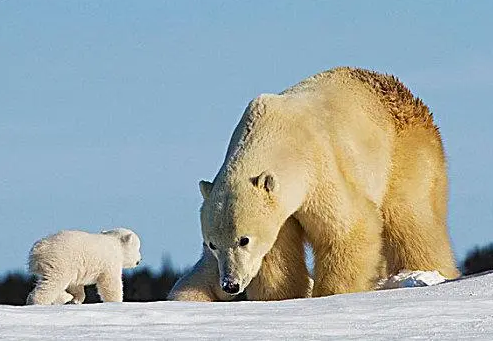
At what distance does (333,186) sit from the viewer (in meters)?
7.54

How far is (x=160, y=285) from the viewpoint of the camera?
13.0m

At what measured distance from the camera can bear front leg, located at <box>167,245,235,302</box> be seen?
26.7 ft

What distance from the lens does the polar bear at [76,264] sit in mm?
9844

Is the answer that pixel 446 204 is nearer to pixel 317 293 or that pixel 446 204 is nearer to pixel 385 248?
pixel 385 248

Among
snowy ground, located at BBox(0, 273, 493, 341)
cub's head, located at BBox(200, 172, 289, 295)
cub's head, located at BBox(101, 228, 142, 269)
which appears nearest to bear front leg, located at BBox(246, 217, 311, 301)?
cub's head, located at BBox(200, 172, 289, 295)

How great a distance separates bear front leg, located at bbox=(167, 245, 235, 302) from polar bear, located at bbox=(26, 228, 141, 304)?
1761 millimetres

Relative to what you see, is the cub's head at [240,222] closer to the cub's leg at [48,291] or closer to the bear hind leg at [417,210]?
the bear hind leg at [417,210]

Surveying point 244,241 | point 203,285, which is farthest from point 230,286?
point 203,285

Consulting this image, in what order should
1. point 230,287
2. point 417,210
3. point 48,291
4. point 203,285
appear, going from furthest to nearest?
point 48,291, point 417,210, point 203,285, point 230,287

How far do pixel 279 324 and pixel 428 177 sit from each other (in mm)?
4381

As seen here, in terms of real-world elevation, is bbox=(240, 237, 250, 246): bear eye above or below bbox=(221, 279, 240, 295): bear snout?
above

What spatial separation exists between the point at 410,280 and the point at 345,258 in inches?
17.3

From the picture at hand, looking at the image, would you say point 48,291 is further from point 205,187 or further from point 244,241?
point 244,241

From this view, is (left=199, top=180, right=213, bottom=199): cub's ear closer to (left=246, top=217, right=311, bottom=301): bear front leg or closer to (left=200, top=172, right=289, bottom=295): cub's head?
(left=200, top=172, right=289, bottom=295): cub's head
